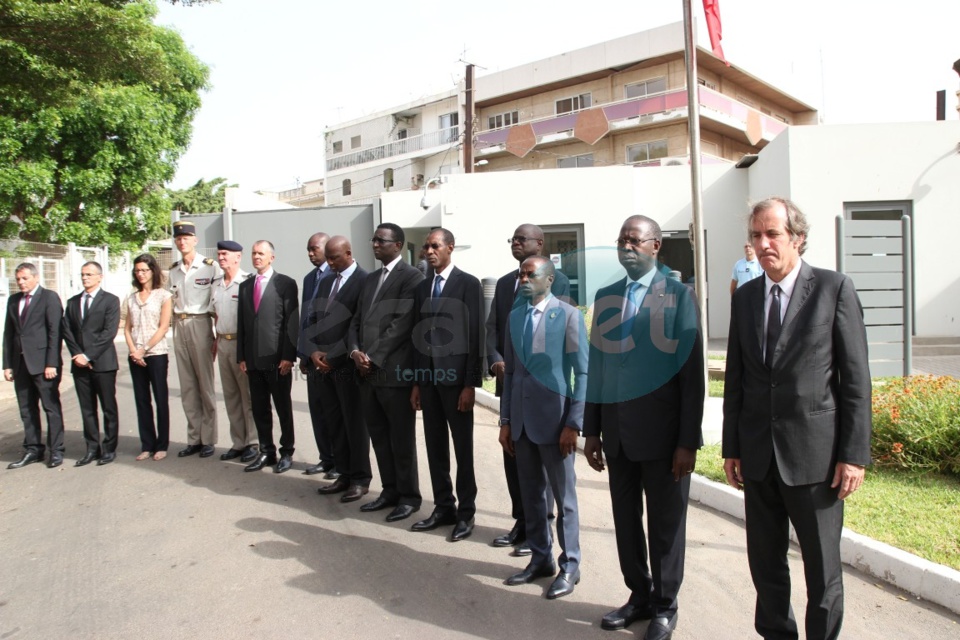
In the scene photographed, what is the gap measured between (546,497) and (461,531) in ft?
2.81

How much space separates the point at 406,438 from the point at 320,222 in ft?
55.0

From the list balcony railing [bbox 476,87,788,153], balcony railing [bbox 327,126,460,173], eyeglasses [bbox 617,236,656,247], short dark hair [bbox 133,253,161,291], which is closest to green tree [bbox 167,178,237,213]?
balcony railing [bbox 327,126,460,173]

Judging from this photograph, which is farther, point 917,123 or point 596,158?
point 596,158

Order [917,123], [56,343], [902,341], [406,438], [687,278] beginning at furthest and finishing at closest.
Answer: [687,278], [917,123], [902,341], [56,343], [406,438]

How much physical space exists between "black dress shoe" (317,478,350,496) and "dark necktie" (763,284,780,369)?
3.96 metres

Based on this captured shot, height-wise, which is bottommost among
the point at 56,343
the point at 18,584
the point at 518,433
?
the point at 18,584

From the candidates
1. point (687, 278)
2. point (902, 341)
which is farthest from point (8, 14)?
point (687, 278)

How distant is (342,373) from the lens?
5.70 meters

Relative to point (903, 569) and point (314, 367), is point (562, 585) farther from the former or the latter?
point (314, 367)

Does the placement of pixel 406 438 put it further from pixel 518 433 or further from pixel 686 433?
pixel 686 433

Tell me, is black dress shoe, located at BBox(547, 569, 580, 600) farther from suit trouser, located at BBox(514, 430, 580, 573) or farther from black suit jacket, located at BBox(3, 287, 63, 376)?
black suit jacket, located at BBox(3, 287, 63, 376)

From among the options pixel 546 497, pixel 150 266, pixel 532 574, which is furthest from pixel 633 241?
pixel 150 266

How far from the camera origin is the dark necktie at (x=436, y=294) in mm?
4862

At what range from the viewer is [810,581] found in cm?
281
